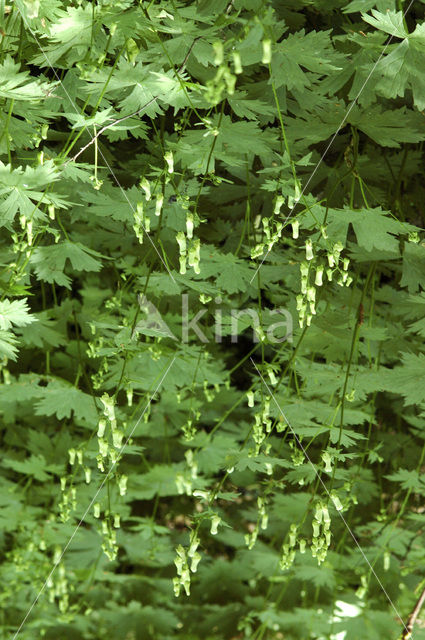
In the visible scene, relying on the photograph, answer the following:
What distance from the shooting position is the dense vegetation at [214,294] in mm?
1501

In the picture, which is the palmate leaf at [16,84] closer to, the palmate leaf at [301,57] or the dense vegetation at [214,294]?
the dense vegetation at [214,294]

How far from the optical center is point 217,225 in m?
2.46

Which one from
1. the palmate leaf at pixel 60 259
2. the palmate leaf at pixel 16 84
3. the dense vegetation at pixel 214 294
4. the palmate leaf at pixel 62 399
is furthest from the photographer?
the palmate leaf at pixel 62 399

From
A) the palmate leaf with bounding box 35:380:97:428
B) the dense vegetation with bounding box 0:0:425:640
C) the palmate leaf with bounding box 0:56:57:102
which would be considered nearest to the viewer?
the palmate leaf with bounding box 0:56:57:102

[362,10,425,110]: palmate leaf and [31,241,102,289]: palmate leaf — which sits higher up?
[362,10,425,110]: palmate leaf

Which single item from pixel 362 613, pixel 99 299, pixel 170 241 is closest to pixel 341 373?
pixel 170 241

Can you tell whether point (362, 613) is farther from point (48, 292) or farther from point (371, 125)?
point (371, 125)

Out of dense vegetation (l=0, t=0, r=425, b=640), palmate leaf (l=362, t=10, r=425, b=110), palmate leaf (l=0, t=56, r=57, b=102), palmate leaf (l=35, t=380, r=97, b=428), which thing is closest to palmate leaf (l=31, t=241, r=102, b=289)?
dense vegetation (l=0, t=0, r=425, b=640)

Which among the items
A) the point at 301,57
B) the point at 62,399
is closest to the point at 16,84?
the point at 301,57

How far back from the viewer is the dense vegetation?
1.50m

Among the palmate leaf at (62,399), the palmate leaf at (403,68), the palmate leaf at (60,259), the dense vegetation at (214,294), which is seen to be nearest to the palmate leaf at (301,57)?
the dense vegetation at (214,294)

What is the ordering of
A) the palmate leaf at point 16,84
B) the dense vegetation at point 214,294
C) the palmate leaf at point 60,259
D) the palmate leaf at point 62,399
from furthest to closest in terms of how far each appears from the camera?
the palmate leaf at point 62,399 < the palmate leaf at point 60,259 < the dense vegetation at point 214,294 < the palmate leaf at point 16,84

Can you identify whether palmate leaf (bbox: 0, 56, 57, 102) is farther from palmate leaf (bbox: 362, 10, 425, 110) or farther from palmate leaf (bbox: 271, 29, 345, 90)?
palmate leaf (bbox: 362, 10, 425, 110)

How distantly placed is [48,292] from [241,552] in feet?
5.65
